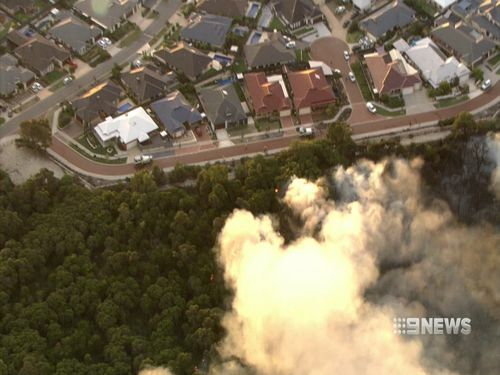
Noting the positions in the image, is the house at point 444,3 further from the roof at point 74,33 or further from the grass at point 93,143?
the grass at point 93,143

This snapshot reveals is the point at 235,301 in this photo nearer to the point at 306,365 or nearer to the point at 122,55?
the point at 306,365

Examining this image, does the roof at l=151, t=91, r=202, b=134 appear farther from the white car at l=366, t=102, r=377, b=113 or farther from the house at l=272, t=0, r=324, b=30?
the house at l=272, t=0, r=324, b=30

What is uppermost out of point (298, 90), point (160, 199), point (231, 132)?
point (298, 90)

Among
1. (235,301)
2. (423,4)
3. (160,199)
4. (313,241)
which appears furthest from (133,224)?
(423,4)

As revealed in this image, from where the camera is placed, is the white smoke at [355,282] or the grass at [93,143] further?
the grass at [93,143]

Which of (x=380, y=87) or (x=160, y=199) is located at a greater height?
(x=380, y=87)

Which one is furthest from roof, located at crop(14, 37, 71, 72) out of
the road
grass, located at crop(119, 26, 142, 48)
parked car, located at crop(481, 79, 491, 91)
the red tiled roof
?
parked car, located at crop(481, 79, 491, 91)

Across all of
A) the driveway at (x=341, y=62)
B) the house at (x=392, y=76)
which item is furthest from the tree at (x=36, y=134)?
the house at (x=392, y=76)
